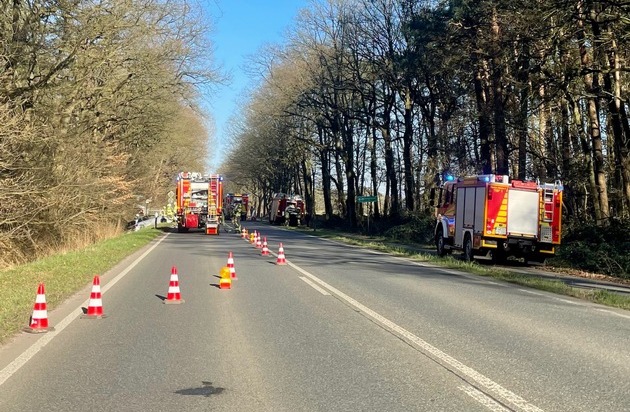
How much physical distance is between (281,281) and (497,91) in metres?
16.1

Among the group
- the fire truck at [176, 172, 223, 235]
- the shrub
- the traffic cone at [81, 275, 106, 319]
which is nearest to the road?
the traffic cone at [81, 275, 106, 319]

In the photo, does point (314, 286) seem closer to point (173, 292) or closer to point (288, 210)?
point (173, 292)

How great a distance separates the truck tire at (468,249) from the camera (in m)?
21.8

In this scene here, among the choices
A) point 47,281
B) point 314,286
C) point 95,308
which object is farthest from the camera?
point 314,286

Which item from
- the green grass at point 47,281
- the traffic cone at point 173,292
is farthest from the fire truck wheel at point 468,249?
the traffic cone at point 173,292

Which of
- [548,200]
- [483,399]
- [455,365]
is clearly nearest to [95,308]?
[455,365]

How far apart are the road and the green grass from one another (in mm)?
466

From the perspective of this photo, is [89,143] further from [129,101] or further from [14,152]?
[14,152]

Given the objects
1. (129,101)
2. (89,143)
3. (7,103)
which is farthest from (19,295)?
(129,101)

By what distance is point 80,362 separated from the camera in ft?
22.9

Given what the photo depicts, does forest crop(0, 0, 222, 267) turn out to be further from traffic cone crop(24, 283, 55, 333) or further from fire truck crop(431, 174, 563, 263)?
fire truck crop(431, 174, 563, 263)

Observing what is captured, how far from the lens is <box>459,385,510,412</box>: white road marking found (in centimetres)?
547

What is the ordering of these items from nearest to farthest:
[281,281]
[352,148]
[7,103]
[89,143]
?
1. [281,281]
2. [7,103]
3. [89,143]
4. [352,148]

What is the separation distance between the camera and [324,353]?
24.4ft
